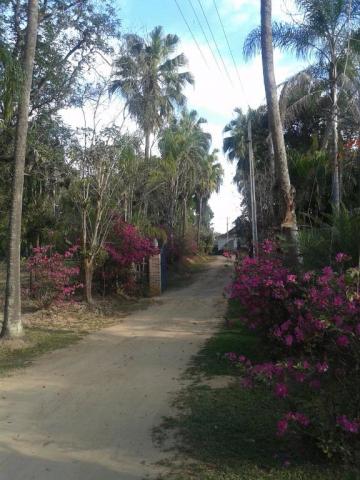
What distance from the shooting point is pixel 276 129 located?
9.78m

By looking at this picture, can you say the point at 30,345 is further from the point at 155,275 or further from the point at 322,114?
the point at 322,114

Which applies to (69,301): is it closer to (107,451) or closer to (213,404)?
(213,404)

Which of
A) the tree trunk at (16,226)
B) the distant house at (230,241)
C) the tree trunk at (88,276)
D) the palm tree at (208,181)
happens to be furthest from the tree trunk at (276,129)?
the palm tree at (208,181)

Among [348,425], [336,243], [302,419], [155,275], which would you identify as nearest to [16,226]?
[336,243]

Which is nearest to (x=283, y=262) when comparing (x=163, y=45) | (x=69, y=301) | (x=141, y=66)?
(x=69, y=301)

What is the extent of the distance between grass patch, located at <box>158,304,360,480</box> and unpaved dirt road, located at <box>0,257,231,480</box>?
295mm

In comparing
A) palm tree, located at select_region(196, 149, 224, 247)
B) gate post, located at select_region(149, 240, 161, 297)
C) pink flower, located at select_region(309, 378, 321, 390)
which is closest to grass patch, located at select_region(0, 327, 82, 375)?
pink flower, located at select_region(309, 378, 321, 390)

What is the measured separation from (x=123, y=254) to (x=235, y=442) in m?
13.9

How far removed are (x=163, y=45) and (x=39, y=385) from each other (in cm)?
2749

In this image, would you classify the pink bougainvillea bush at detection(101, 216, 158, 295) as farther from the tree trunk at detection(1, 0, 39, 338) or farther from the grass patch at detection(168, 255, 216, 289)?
the tree trunk at detection(1, 0, 39, 338)

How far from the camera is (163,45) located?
103 ft

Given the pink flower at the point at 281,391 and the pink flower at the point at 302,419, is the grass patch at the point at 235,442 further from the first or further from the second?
the pink flower at the point at 281,391

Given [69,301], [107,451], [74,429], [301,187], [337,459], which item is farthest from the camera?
[301,187]

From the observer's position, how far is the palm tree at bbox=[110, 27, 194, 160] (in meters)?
19.7
